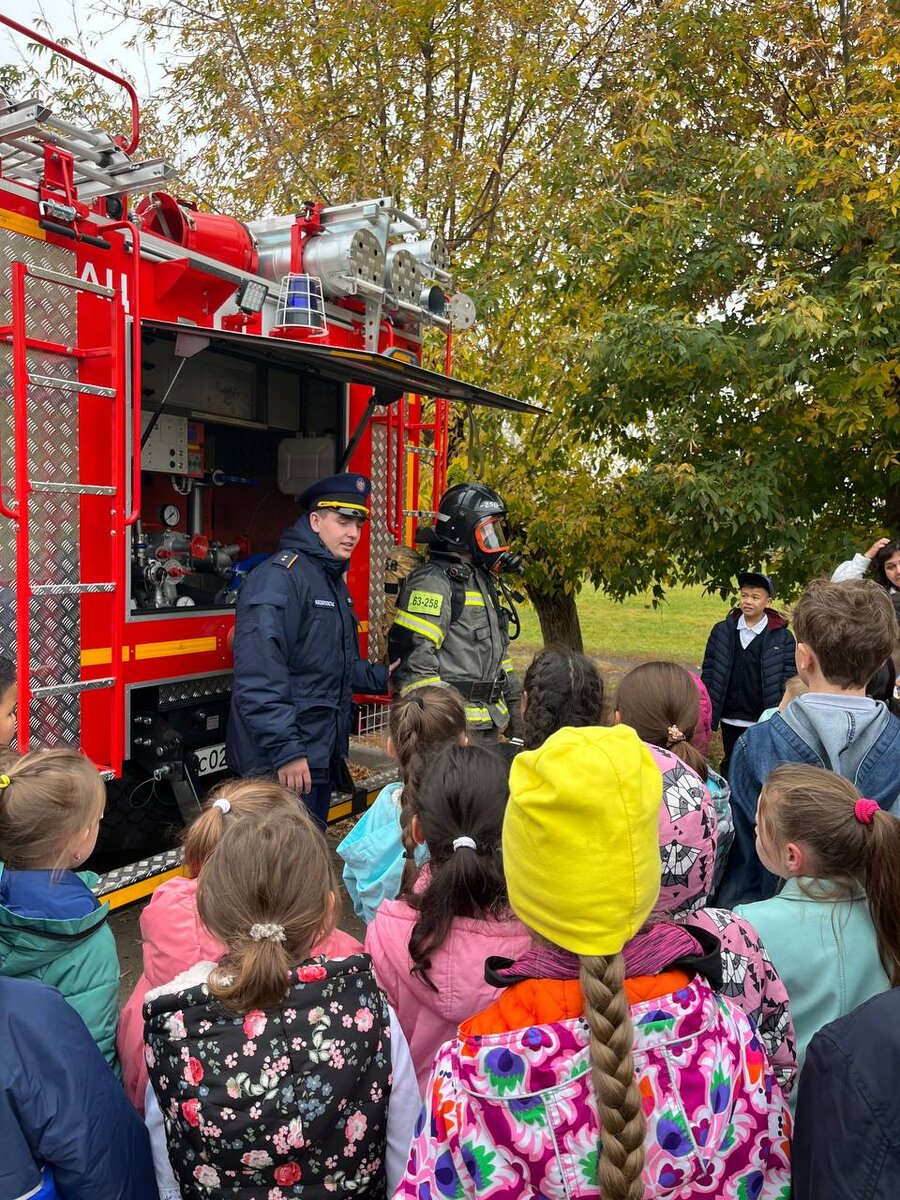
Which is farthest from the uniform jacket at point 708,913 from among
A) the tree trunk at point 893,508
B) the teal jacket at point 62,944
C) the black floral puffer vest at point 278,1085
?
the tree trunk at point 893,508

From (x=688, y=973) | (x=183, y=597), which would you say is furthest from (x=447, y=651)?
(x=688, y=973)

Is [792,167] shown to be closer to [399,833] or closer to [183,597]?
[183,597]

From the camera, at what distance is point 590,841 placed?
133 centimetres

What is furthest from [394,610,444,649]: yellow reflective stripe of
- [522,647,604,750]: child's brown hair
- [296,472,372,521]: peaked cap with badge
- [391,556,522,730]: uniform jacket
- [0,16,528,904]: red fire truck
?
[522,647,604,750]: child's brown hair

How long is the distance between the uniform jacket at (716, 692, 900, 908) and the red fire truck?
2.10 m

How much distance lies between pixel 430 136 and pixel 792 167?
352 centimetres

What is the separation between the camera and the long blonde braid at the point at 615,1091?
120 cm

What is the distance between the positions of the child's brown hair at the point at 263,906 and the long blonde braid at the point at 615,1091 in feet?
1.75

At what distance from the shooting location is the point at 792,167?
5371mm

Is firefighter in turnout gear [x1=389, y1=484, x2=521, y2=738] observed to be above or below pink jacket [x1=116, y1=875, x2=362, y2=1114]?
above

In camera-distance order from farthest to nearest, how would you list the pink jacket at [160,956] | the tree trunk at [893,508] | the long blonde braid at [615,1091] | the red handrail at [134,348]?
1. the tree trunk at [893,508]
2. the red handrail at [134,348]
3. the pink jacket at [160,956]
4. the long blonde braid at [615,1091]

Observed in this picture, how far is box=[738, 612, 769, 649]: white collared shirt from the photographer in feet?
18.5

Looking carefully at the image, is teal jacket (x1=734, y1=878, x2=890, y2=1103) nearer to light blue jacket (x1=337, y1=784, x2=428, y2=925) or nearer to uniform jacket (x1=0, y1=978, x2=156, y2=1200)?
light blue jacket (x1=337, y1=784, x2=428, y2=925)

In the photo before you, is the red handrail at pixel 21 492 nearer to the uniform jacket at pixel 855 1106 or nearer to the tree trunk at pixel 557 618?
the uniform jacket at pixel 855 1106
